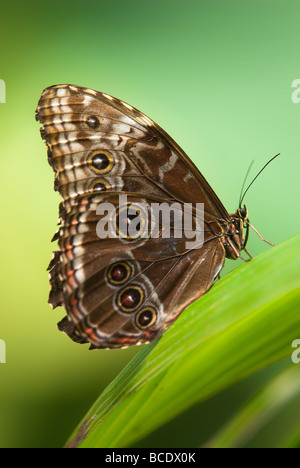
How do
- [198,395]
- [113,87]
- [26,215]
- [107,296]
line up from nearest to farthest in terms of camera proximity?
[198,395], [107,296], [26,215], [113,87]

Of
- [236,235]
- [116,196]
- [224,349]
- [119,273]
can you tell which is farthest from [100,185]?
[224,349]

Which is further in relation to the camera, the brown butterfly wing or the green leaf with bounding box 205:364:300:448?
the brown butterfly wing

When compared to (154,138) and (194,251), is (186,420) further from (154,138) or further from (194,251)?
(154,138)

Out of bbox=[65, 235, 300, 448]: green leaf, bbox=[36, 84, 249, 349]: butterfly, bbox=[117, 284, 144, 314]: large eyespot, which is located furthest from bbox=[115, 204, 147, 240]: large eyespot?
bbox=[65, 235, 300, 448]: green leaf

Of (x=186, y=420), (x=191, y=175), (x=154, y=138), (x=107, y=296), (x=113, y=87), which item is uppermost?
(x=113, y=87)

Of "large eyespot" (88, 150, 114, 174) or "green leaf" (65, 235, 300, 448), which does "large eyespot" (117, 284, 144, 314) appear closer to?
"large eyespot" (88, 150, 114, 174)

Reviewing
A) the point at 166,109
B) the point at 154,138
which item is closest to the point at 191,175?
the point at 154,138

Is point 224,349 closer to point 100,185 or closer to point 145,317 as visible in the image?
point 145,317

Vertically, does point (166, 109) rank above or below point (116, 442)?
above
